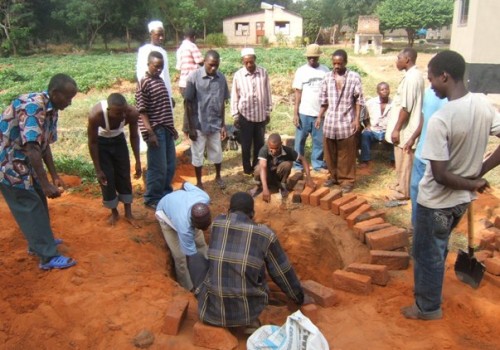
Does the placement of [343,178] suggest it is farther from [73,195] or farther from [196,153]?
[73,195]

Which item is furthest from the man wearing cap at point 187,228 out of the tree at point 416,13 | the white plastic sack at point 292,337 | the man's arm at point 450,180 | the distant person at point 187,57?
the tree at point 416,13

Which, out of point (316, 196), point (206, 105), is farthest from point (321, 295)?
point (206, 105)

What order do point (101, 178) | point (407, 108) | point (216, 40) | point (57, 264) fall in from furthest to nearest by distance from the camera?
point (216, 40)
point (407, 108)
point (101, 178)
point (57, 264)

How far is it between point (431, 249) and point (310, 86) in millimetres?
3526

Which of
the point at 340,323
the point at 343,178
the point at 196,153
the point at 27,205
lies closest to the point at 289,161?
the point at 343,178

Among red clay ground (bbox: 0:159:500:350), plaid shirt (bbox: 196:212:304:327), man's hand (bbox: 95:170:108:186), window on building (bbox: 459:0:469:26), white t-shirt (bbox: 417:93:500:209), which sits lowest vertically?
red clay ground (bbox: 0:159:500:350)

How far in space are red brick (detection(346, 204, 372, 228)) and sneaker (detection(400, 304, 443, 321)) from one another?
1547mm

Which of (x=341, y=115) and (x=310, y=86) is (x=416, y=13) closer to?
(x=310, y=86)

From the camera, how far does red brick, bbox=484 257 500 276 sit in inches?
147

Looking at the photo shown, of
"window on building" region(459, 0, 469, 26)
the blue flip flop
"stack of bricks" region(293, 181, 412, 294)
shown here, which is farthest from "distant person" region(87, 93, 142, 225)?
"window on building" region(459, 0, 469, 26)

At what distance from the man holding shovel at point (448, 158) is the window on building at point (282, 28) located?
4033 centimetres

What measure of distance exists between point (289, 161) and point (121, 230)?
2219mm

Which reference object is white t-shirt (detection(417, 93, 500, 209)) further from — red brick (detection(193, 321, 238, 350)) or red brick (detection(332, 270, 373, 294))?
red brick (detection(193, 321, 238, 350))

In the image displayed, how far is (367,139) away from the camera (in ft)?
22.0
